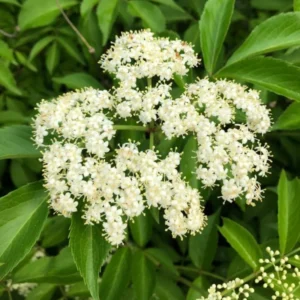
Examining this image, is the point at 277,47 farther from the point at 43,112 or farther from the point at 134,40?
the point at 43,112

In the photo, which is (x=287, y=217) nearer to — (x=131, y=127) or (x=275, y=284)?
(x=275, y=284)

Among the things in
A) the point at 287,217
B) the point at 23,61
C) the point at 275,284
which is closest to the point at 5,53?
the point at 23,61

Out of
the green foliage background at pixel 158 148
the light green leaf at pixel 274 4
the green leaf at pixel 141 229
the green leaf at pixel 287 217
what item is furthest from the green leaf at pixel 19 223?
the light green leaf at pixel 274 4

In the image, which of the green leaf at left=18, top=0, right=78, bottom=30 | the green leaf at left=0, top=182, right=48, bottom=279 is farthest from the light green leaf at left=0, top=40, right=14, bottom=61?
the green leaf at left=0, top=182, right=48, bottom=279

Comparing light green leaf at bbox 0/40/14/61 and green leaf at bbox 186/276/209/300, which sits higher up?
light green leaf at bbox 0/40/14/61

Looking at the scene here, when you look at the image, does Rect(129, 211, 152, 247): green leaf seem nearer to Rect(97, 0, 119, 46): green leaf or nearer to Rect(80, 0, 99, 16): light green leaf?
Rect(97, 0, 119, 46): green leaf

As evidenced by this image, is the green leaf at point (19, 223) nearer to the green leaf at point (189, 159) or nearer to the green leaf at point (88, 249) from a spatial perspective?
the green leaf at point (88, 249)

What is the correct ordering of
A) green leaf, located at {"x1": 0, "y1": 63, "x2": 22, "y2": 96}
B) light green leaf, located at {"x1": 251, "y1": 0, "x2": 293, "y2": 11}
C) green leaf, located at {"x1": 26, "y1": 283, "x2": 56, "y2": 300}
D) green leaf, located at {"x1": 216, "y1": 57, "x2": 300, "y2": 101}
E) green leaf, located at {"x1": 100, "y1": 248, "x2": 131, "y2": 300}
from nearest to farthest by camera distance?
green leaf, located at {"x1": 216, "y1": 57, "x2": 300, "y2": 101} → green leaf, located at {"x1": 100, "y1": 248, "x2": 131, "y2": 300} → green leaf, located at {"x1": 0, "y1": 63, "x2": 22, "y2": 96} → green leaf, located at {"x1": 26, "y1": 283, "x2": 56, "y2": 300} → light green leaf, located at {"x1": 251, "y1": 0, "x2": 293, "y2": 11}
